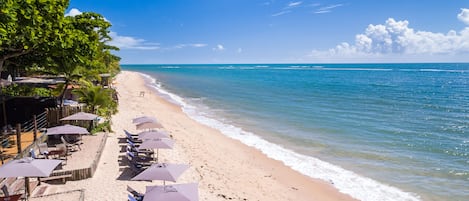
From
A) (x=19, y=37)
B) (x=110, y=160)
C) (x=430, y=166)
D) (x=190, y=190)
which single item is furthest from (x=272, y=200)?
(x=19, y=37)

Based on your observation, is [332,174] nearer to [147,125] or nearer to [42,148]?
[147,125]

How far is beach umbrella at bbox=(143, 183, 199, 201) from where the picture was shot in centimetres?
712

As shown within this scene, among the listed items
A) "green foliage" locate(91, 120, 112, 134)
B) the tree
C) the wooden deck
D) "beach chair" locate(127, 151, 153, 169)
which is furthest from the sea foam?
the tree

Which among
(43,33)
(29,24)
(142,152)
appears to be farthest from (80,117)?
(29,24)

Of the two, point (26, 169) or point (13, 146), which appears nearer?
point (26, 169)

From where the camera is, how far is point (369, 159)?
15.2 meters

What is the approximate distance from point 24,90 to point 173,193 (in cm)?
1743

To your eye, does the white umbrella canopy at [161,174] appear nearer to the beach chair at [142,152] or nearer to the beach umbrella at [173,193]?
the beach umbrella at [173,193]

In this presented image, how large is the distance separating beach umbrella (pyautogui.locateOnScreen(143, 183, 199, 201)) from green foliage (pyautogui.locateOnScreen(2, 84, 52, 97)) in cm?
1589

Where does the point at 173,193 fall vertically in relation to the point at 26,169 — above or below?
below

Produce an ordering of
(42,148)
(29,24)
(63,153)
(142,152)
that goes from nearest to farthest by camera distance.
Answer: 1. (29,24)
2. (63,153)
3. (42,148)
4. (142,152)

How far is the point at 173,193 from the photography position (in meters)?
7.24

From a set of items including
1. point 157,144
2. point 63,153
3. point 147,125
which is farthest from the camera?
point 147,125

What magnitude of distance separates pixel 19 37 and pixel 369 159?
577 inches
